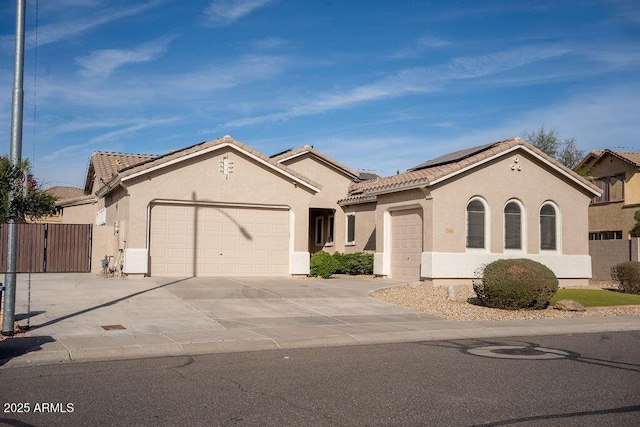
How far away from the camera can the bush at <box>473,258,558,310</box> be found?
55.5 feet

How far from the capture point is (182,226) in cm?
2198

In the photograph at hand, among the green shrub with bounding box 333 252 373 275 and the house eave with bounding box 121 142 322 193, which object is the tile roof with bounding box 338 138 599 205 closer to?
the green shrub with bounding box 333 252 373 275

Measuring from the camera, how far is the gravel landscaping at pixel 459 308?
16375 millimetres

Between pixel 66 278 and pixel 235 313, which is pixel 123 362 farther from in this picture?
pixel 66 278

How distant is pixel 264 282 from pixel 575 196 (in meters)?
12.1

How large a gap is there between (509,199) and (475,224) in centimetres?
169

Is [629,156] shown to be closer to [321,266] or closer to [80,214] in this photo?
[321,266]

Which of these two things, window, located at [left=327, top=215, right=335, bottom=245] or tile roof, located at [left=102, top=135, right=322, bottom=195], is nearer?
tile roof, located at [left=102, top=135, right=322, bottom=195]

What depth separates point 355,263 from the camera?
26.5 meters

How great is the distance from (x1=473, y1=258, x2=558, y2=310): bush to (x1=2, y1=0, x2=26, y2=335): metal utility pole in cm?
1122

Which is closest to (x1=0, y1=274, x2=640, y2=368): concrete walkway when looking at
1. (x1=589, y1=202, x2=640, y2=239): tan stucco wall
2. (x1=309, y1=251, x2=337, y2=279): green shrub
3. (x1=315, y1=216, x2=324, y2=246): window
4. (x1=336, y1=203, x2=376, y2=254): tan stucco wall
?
(x1=309, y1=251, x2=337, y2=279): green shrub

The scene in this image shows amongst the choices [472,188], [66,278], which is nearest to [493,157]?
[472,188]

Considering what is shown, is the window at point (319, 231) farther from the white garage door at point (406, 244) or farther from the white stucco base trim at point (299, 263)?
the white stucco base trim at point (299, 263)

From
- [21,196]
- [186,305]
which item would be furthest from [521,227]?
[21,196]
